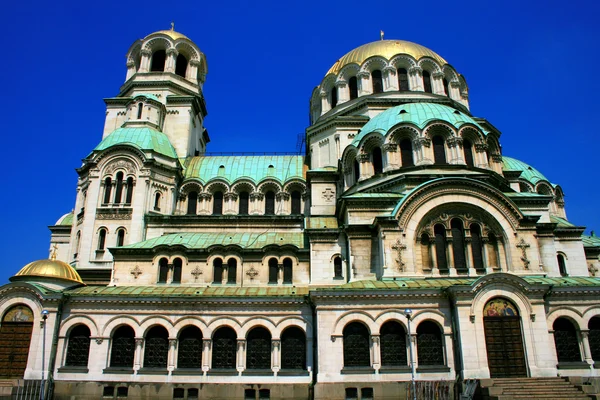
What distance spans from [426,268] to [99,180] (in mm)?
22054

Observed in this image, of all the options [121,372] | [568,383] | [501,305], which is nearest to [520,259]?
[501,305]

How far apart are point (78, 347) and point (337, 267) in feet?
45.0

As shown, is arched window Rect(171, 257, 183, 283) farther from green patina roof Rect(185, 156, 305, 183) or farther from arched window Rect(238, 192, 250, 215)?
green patina roof Rect(185, 156, 305, 183)

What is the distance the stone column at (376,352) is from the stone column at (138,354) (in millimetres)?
10973

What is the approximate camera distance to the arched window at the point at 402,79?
122 feet

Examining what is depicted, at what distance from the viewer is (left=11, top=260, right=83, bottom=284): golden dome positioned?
2520cm

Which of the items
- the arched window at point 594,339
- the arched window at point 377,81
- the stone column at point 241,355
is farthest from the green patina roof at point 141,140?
the arched window at point 594,339

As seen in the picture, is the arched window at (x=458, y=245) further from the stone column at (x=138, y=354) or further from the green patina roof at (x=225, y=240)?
the stone column at (x=138, y=354)

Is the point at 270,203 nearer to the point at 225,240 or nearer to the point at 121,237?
the point at 225,240

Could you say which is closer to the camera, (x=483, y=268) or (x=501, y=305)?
(x=501, y=305)

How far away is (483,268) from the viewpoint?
24188mm

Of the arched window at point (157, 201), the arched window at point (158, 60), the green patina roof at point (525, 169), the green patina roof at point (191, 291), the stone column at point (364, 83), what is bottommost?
the green patina roof at point (191, 291)

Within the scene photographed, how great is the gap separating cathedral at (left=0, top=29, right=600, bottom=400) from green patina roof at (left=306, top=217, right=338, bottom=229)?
0.35ft

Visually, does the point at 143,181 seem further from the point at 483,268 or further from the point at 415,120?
the point at 483,268
